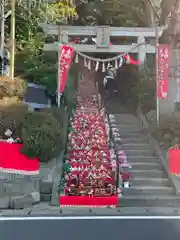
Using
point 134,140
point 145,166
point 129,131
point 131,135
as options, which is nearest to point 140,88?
point 129,131

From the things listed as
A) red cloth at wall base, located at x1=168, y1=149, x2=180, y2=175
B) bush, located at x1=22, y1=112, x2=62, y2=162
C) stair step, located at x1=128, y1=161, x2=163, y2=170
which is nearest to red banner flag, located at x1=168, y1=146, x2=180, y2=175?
red cloth at wall base, located at x1=168, y1=149, x2=180, y2=175

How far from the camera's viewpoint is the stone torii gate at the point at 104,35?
57.3 ft

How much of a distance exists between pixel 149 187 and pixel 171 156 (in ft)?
4.72

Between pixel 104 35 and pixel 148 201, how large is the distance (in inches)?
333

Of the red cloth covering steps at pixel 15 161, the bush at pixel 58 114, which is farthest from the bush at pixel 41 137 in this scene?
the bush at pixel 58 114

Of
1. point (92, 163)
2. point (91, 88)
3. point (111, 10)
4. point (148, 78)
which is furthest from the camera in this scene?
point (91, 88)

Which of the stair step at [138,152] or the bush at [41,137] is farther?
the stair step at [138,152]

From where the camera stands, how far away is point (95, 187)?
1226cm

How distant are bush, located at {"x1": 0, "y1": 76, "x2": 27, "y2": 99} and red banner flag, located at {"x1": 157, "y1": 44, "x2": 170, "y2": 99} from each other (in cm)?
529

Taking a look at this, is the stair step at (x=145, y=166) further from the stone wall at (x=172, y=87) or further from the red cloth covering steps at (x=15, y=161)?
the red cloth covering steps at (x=15, y=161)

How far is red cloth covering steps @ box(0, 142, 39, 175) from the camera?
12484 mm

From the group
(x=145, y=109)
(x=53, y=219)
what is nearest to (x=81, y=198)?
(x=53, y=219)

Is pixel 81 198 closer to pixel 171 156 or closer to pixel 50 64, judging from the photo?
pixel 171 156
